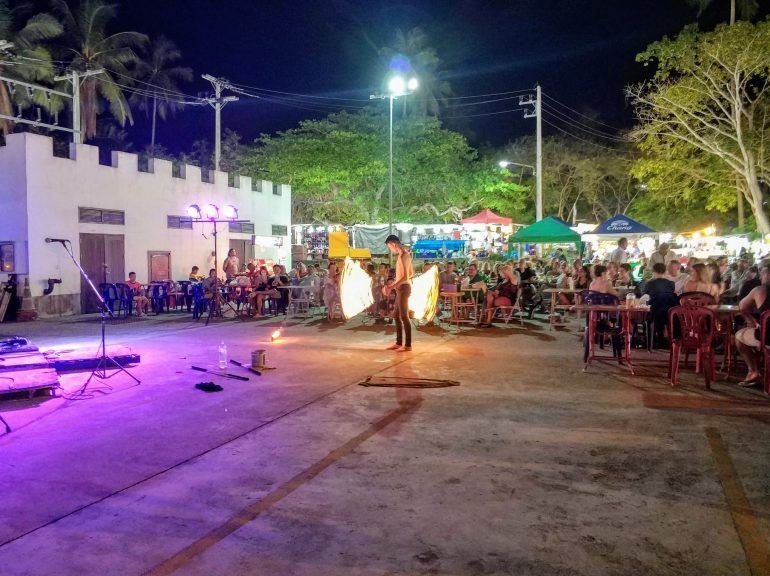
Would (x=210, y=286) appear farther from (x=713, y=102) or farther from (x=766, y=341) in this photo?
(x=713, y=102)

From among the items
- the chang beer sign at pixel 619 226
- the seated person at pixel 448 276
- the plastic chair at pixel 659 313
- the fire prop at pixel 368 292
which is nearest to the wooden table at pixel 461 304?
the seated person at pixel 448 276

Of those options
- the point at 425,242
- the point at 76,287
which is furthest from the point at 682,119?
the point at 76,287

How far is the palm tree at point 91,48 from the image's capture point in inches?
1475

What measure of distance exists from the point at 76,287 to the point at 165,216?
3.88 meters

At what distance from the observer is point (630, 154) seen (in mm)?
42531

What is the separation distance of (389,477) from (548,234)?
12936 millimetres

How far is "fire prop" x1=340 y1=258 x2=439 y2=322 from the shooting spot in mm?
12641

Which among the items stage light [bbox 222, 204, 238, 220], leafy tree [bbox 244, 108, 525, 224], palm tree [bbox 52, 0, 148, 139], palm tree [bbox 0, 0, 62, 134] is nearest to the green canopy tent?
stage light [bbox 222, 204, 238, 220]

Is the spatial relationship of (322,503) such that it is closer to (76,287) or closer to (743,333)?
(743,333)

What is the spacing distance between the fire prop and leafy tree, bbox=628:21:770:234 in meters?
14.8

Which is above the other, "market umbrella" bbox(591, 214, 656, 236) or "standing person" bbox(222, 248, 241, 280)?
"market umbrella" bbox(591, 214, 656, 236)

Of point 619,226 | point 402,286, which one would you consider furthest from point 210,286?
point 619,226

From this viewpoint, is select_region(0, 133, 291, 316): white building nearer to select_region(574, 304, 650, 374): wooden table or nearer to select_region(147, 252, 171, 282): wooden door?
select_region(147, 252, 171, 282): wooden door

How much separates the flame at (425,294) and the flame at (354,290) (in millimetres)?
1394
